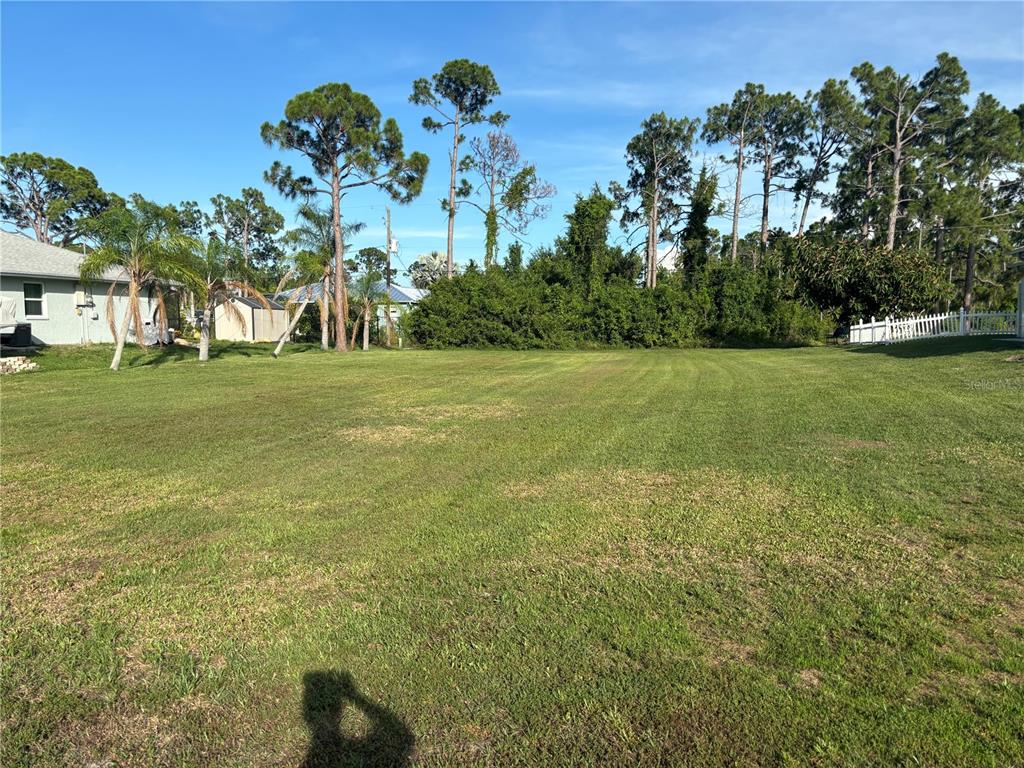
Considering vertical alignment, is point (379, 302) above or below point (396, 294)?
below

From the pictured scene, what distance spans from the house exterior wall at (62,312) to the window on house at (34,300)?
7cm

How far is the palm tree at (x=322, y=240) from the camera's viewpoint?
27.8 metres

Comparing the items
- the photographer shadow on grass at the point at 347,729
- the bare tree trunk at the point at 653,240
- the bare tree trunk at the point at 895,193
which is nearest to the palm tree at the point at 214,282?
the photographer shadow on grass at the point at 347,729

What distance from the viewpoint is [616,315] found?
105 ft

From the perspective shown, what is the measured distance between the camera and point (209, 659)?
110 inches

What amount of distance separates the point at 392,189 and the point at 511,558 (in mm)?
28509

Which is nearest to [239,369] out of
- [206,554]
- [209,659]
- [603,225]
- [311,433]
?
[311,433]

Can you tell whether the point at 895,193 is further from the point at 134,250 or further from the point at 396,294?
the point at 134,250

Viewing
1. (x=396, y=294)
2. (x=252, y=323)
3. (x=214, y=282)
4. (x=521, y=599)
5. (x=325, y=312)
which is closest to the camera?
(x=521, y=599)

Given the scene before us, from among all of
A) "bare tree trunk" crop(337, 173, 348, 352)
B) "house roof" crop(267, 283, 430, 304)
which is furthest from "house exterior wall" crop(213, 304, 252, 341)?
"bare tree trunk" crop(337, 173, 348, 352)

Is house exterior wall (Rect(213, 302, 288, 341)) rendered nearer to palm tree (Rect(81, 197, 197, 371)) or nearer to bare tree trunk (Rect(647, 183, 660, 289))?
palm tree (Rect(81, 197, 197, 371))

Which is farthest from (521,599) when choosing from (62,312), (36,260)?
(36,260)

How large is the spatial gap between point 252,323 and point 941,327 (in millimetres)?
33514

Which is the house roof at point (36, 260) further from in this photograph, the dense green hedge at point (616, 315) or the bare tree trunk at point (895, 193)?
the bare tree trunk at point (895, 193)
